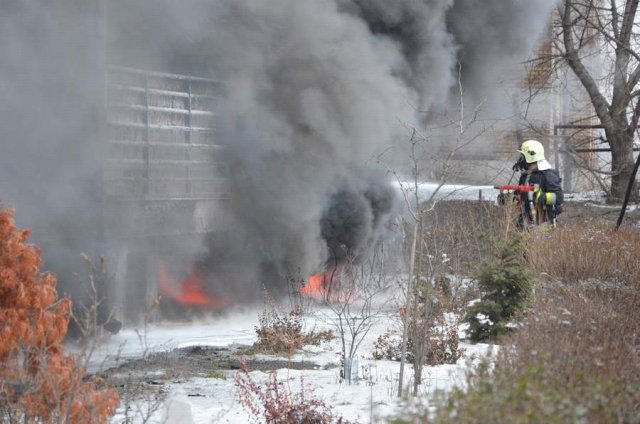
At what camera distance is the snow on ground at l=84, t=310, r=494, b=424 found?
6.37 m

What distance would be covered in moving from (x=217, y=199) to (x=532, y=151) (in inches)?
174

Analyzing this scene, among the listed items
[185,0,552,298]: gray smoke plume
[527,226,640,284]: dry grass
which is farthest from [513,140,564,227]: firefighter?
[185,0,552,298]: gray smoke plume

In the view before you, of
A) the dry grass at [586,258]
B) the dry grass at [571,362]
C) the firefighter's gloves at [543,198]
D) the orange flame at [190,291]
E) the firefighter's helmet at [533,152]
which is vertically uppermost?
the firefighter's helmet at [533,152]

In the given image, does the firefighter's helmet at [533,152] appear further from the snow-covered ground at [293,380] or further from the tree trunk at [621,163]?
the tree trunk at [621,163]

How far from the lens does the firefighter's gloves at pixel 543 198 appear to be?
12.6 meters

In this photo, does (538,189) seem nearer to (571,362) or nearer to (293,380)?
(293,380)

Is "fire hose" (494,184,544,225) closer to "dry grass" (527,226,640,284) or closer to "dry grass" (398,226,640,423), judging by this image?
"dry grass" (527,226,640,284)

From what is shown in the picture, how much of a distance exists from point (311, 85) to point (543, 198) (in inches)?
152

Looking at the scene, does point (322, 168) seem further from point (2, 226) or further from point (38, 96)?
point (2, 226)

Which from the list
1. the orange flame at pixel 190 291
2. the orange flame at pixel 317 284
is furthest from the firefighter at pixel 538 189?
the orange flame at pixel 190 291

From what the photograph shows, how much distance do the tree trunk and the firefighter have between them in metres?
7.29

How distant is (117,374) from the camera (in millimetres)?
7895

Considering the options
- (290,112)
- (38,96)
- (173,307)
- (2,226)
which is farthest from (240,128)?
(2,226)

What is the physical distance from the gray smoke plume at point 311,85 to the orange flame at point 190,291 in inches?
11.3
